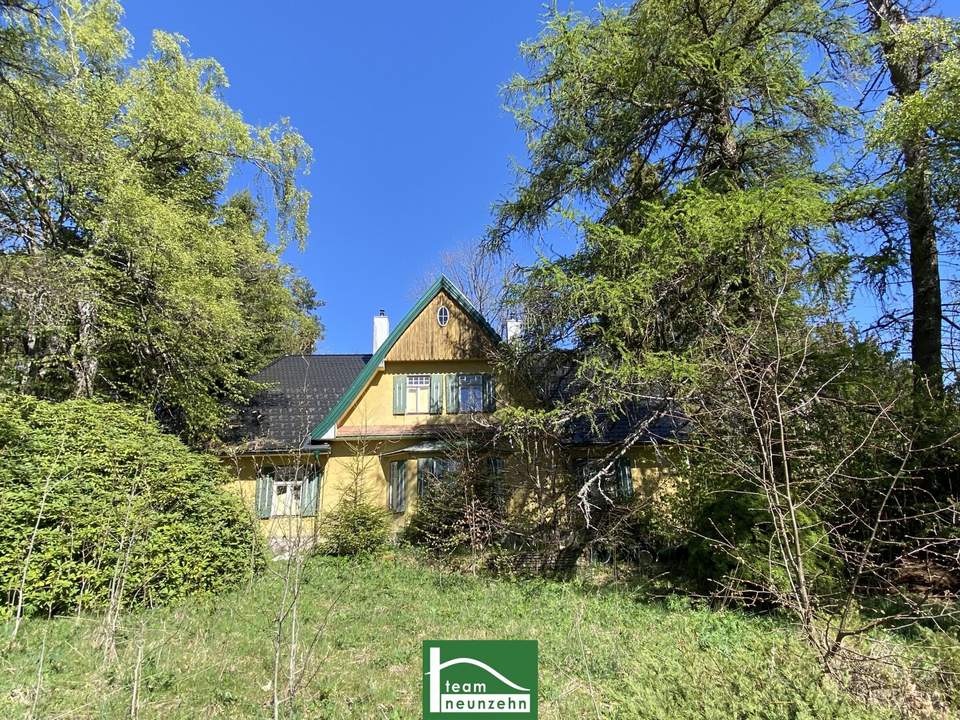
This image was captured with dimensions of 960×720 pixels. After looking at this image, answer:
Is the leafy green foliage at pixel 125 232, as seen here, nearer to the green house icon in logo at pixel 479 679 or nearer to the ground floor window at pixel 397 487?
the ground floor window at pixel 397 487

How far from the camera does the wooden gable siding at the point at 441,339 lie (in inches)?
529

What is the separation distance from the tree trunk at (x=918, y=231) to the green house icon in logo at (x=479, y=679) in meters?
8.91

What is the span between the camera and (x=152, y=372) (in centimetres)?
1151

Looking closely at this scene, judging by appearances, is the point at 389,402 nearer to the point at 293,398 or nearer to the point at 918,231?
the point at 293,398

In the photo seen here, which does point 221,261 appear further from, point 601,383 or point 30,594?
point 601,383

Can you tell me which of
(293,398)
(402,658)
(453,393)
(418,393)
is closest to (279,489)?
(293,398)

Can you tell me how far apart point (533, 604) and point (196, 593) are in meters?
5.67

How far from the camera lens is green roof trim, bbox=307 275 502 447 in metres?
12.9

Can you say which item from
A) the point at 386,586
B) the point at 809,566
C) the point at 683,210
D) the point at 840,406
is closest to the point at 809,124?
the point at 683,210

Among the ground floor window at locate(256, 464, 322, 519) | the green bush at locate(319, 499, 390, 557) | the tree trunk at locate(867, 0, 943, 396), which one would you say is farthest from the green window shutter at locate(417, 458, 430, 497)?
the tree trunk at locate(867, 0, 943, 396)

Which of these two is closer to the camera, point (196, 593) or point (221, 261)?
point (196, 593)

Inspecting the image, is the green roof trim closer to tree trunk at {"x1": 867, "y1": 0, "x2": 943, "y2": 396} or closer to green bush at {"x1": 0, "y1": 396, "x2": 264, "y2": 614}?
green bush at {"x1": 0, "y1": 396, "x2": 264, "y2": 614}

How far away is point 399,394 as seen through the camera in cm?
1347

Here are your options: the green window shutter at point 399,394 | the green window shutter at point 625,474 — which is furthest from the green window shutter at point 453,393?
the green window shutter at point 625,474
